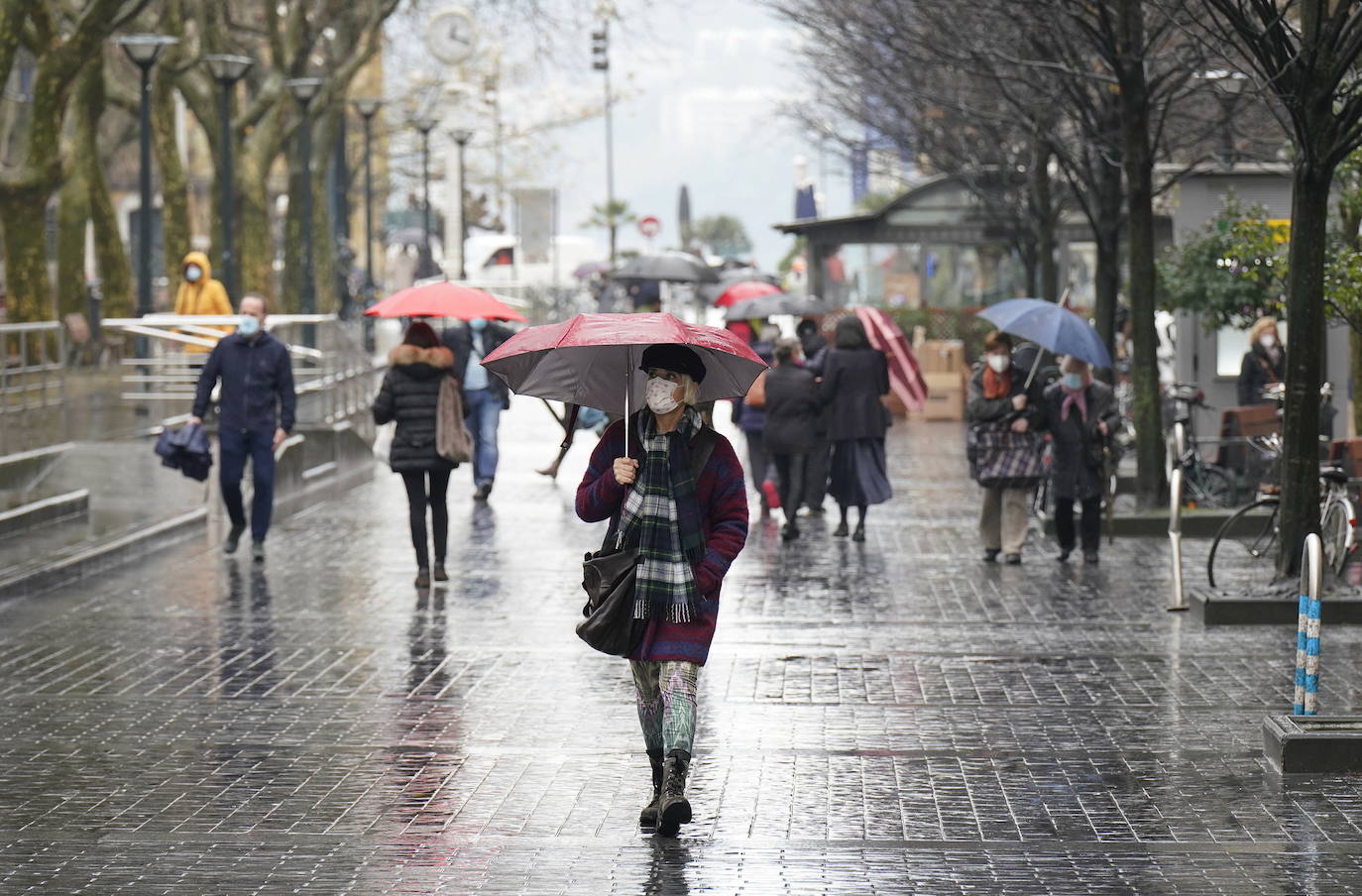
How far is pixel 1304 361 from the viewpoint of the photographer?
11805 mm

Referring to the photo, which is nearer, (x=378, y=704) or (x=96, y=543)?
(x=378, y=704)

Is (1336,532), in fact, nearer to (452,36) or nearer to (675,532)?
(675,532)

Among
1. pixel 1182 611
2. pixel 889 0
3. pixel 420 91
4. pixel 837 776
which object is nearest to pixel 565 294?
pixel 420 91

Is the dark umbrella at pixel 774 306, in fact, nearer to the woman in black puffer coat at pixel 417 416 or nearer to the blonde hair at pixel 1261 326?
the blonde hair at pixel 1261 326

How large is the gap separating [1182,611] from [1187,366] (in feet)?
26.1

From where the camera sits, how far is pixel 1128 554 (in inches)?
602

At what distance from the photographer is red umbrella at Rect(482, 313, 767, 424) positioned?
717cm

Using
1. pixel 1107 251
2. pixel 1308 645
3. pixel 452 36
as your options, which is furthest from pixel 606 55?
pixel 1308 645

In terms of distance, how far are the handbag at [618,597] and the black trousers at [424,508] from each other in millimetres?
6013

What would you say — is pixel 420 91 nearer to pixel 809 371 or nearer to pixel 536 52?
pixel 536 52

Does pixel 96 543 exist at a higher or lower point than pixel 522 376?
lower

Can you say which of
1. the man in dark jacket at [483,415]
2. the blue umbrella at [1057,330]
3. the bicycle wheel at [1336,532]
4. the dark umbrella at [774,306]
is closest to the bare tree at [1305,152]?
the bicycle wheel at [1336,532]

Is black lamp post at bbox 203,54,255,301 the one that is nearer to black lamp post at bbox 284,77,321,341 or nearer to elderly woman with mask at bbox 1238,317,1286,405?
black lamp post at bbox 284,77,321,341

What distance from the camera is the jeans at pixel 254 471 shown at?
1442 cm
